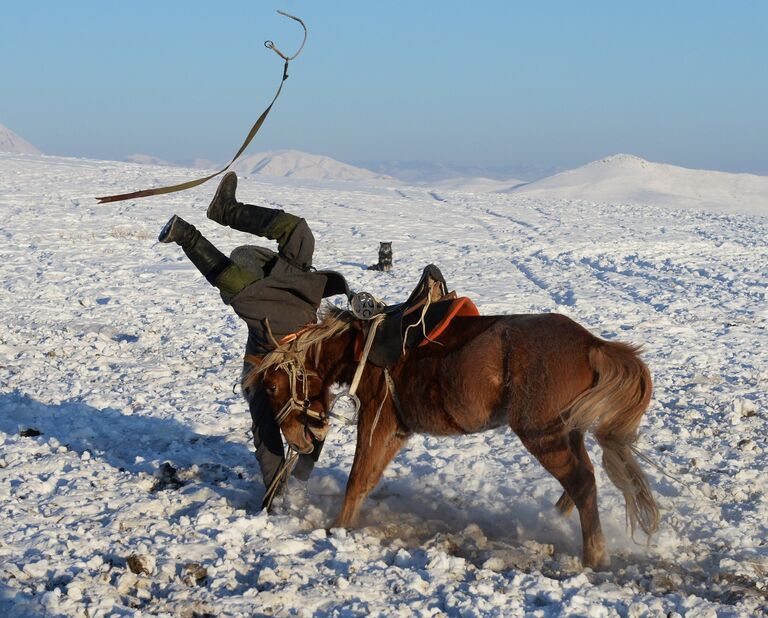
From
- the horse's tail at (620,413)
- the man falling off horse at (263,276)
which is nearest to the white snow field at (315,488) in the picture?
the horse's tail at (620,413)

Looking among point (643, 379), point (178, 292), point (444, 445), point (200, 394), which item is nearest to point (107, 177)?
point (178, 292)

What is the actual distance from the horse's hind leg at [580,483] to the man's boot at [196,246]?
1950 millimetres

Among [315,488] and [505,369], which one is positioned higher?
[505,369]

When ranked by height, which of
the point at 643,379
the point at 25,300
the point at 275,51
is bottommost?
the point at 25,300

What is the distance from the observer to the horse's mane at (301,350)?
4695mm

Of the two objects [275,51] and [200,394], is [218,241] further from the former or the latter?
[275,51]

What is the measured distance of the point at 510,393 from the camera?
425 cm

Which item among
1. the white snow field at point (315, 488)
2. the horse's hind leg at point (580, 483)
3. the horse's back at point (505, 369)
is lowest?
the white snow field at point (315, 488)

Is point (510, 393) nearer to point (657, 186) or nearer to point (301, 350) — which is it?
point (301, 350)

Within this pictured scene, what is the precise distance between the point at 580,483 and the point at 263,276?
7.03 feet

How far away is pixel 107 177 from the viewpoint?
27.2 m

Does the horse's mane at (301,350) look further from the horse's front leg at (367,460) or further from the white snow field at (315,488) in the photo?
the white snow field at (315,488)

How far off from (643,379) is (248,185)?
25677mm

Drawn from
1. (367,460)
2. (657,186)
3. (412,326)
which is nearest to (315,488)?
(367,460)
